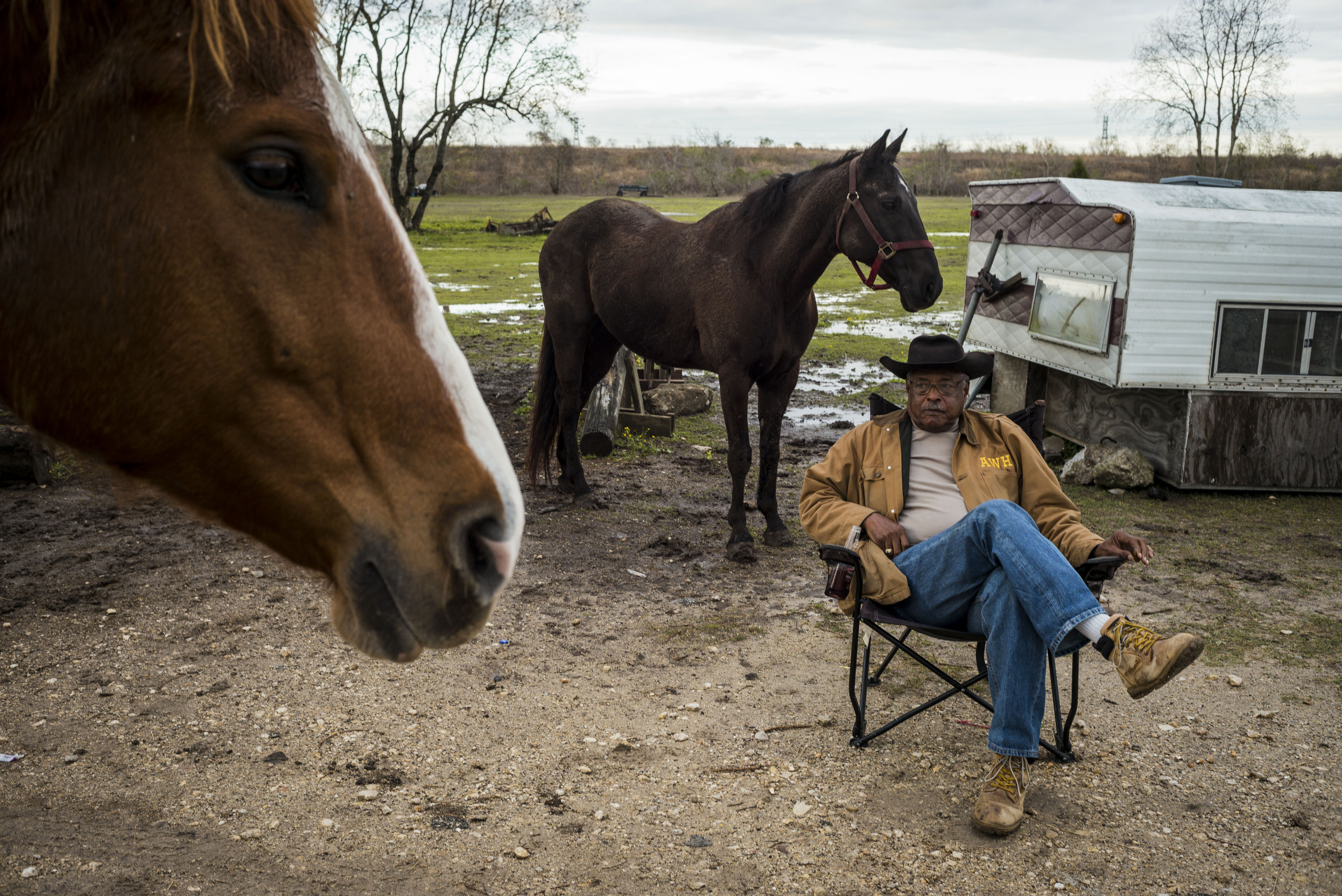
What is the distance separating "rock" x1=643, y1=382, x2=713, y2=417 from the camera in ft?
28.2

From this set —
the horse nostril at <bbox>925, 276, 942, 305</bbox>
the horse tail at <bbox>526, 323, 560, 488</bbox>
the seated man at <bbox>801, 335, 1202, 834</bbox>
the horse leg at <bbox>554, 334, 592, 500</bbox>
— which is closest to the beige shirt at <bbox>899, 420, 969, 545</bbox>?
the seated man at <bbox>801, 335, 1202, 834</bbox>

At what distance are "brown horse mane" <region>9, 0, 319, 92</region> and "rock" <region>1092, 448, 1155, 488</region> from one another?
6.84 m

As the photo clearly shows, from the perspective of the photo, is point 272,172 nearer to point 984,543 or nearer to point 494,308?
point 984,543

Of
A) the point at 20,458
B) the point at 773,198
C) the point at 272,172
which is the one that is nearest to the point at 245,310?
the point at 272,172

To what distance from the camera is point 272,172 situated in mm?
1017

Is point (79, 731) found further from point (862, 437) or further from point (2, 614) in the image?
point (862, 437)

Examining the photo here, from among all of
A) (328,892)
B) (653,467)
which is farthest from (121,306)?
(653,467)

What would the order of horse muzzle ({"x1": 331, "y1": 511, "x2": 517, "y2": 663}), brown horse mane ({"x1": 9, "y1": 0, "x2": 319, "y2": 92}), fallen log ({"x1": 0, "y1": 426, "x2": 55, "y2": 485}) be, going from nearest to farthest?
brown horse mane ({"x1": 9, "y1": 0, "x2": 319, "y2": 92}), horse muzzle ({"x1": 331, "y1": 511, "x2": 517, "y2": 663}), fallen log ({"x1": 0, "y1": 426, "x2": 55, "y2": 485})

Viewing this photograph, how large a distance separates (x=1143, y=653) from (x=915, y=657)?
824 mm

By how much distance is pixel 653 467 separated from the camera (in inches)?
286

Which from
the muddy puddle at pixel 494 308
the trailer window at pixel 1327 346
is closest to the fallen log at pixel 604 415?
the trailer window at pixel 1327 346

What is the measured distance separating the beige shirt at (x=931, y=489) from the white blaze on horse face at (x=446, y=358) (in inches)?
102

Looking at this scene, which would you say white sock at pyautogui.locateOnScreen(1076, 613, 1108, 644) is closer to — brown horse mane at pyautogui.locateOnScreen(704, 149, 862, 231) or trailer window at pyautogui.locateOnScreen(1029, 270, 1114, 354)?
brown horse mane at pyautogui.locateOnScreen(704, 149, 862, 231)

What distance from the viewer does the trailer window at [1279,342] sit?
630cm
